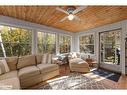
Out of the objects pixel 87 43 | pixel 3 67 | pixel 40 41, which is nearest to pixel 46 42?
pixel 40 41

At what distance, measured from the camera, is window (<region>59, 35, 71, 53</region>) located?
636cm

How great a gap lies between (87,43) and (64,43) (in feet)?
4.55

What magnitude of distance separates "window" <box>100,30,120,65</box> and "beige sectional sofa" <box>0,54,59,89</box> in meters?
2.74

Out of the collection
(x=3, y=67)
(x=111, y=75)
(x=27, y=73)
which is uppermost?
(x=3, y=67)

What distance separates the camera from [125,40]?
13.9 ft

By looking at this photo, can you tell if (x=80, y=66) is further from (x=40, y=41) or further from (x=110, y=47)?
(x=40, y=41)

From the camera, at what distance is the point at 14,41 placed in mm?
4160

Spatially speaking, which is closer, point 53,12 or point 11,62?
point 11,62

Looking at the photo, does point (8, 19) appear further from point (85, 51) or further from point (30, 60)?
point (85, 51)

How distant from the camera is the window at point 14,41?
387cm

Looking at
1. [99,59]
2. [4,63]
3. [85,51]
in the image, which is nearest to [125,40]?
[99,59]

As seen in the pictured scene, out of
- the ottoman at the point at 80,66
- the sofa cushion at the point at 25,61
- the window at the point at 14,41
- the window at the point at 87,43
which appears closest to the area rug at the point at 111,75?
the ottoman at the point at 80,66

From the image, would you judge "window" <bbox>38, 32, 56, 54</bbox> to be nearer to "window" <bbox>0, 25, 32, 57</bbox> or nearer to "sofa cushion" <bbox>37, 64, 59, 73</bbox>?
"window" <bbox>0, 25, 32, 57</bbox>
